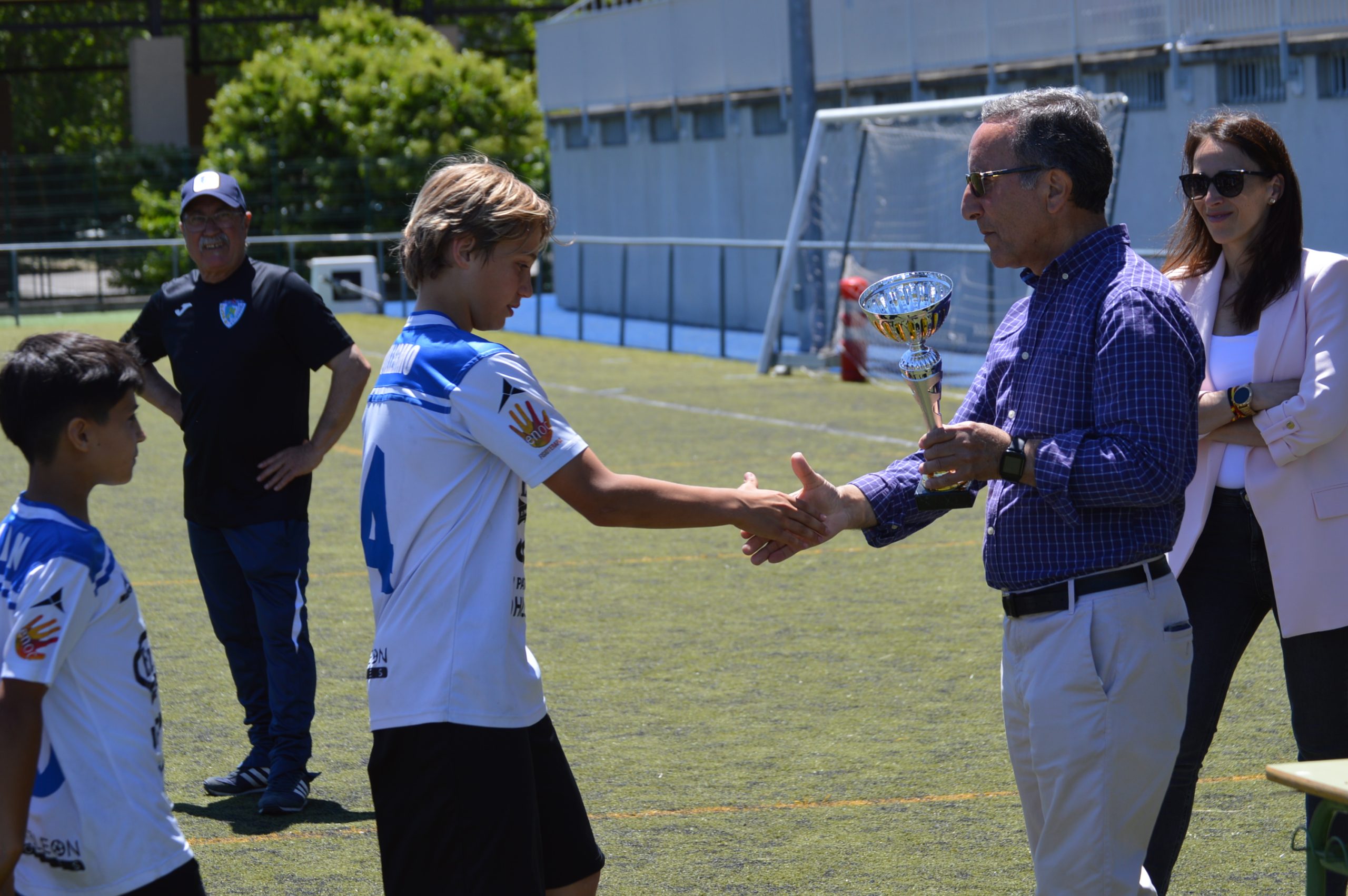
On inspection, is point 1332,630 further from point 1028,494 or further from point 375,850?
point 375,850

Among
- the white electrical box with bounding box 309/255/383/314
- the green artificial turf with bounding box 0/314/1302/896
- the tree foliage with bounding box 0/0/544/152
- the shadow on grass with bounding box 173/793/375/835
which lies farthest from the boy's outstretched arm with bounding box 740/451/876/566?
the tree foliage with bounding box 0/0/544/152

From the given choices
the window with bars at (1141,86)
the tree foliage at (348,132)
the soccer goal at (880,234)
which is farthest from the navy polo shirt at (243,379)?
the tree foliage at (348,132)

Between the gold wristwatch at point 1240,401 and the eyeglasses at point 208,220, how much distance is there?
3313 mm

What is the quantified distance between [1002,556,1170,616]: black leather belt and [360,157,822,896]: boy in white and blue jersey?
2.74ft

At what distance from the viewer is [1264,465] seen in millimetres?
4125

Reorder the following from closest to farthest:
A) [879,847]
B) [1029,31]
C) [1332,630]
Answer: [1332,630]
[879,847]
[1029,31]

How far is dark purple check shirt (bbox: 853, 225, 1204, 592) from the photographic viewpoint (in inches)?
124

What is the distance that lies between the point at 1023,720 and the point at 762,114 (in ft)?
72.3

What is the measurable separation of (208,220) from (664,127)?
73.6ft

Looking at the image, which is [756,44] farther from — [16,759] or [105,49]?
[105,49]

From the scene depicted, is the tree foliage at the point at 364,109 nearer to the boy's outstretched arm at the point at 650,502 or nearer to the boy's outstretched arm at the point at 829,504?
the boy's outstretched arm at the point at 829,504

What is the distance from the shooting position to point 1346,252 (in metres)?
15.9

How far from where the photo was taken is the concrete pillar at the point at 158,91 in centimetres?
3984

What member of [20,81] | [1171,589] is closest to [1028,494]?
[1171,589]
